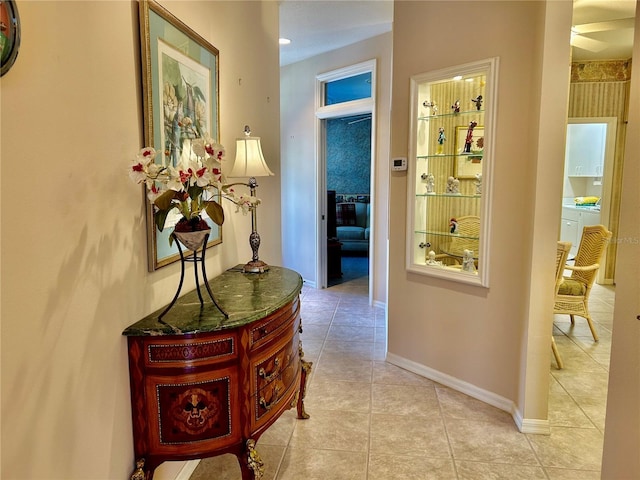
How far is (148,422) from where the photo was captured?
156 cm

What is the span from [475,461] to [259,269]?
155 centimetres

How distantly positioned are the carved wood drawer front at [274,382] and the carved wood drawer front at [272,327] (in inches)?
3.4

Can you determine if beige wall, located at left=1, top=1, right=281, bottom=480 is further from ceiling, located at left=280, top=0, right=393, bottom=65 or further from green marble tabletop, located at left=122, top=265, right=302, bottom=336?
ceiling, located at left=280, top=0, right=393, bottom=65

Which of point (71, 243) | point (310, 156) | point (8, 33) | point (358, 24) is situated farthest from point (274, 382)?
point (310, 156)

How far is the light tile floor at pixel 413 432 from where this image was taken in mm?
2113

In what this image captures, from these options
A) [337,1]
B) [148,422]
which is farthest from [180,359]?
[337,1]

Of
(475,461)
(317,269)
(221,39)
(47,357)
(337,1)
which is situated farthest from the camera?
(317,269)

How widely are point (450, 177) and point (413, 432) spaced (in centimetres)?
174

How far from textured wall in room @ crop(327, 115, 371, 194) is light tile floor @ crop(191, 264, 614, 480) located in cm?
535

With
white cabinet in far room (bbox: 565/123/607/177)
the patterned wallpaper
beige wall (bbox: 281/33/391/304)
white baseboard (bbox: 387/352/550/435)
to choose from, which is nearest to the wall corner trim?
white baseboard (bbox: 387/352/550/435)

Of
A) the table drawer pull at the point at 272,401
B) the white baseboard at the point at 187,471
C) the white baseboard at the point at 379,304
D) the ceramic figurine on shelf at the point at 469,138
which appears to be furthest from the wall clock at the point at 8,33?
the white baseboard at the point at 379,304

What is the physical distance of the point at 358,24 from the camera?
409cm

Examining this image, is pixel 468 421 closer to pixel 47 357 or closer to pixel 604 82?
pixel 47 357

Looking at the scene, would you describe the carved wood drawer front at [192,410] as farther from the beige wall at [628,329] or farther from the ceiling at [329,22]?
the ceiling at [329,22]
